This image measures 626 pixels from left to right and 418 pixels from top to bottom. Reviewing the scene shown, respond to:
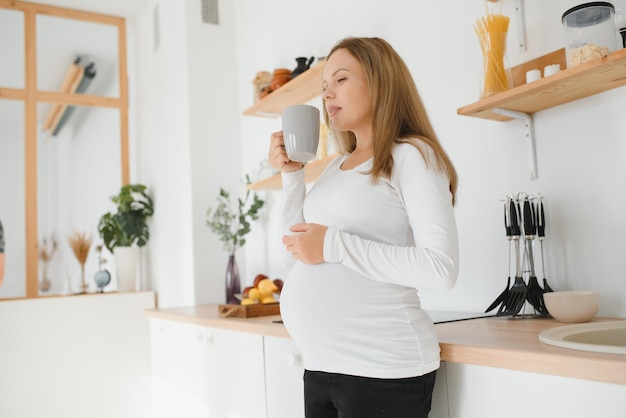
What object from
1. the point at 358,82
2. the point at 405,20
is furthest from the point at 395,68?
the point at 405,20

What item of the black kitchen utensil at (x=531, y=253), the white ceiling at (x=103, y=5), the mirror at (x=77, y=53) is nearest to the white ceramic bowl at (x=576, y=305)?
the black kitchen utensil at (x=531, y=253)

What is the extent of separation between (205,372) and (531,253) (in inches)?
53.1

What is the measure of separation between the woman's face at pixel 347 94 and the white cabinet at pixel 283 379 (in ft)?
2.27

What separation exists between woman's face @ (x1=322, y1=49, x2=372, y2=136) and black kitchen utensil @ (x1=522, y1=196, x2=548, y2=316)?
54 centimetres

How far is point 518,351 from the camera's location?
40.8 inches

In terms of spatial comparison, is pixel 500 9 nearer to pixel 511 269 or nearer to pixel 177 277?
pixel 511 269

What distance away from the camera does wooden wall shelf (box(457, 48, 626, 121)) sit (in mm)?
1294

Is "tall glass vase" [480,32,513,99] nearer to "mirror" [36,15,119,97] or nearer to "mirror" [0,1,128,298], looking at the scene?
"mirror" [0,1,128,298]

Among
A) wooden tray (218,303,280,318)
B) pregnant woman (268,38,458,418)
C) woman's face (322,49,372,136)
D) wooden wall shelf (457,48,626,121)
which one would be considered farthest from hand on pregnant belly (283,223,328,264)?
wooden tray (218,303,280,318)

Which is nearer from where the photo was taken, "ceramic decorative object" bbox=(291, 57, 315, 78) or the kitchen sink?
the kitchen sink

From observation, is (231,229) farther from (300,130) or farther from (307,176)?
(300,130)

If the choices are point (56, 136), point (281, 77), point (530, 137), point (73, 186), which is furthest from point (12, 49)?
point (530, 137)

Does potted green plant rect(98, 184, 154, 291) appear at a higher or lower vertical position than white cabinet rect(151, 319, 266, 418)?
higher

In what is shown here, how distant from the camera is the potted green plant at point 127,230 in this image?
12.6ft
